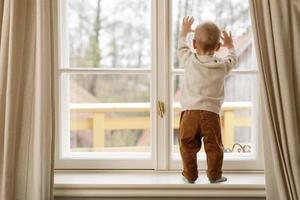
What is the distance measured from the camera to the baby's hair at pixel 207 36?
6.51 ft

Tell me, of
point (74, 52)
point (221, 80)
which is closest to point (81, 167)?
point (74, 52)

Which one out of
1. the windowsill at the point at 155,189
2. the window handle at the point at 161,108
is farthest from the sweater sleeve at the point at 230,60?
the windowsill at the point at 155,189

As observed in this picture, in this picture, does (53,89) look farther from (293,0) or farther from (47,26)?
(293,0)

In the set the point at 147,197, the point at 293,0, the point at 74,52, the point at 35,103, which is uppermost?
the point at 293,0

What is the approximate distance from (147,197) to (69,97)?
2.17 ft

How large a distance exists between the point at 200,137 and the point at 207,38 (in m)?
0.44

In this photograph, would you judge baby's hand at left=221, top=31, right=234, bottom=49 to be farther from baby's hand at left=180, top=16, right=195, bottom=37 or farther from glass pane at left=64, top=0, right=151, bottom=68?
glass pane at left=64, top=0, right=151, bottom=68

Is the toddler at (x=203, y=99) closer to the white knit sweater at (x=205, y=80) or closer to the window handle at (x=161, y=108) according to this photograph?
the white knit sweater at (x=205, y=80)

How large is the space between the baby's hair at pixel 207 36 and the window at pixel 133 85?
22 centimetres

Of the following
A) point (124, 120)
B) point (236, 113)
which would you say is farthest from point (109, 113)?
point (236, 113)

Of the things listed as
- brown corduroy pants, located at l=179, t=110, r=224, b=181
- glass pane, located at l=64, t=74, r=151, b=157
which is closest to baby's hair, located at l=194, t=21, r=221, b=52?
brown corduroy pants, located at l=179, t=110, r=224, b=181

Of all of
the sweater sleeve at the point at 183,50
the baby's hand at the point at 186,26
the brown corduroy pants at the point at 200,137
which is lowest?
the brown corduroy pants at the point at 200,137

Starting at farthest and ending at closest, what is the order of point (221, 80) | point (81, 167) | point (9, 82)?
point (81, 167) → point (221, 80) → point (9, 82)

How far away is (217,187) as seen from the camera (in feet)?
6.56
